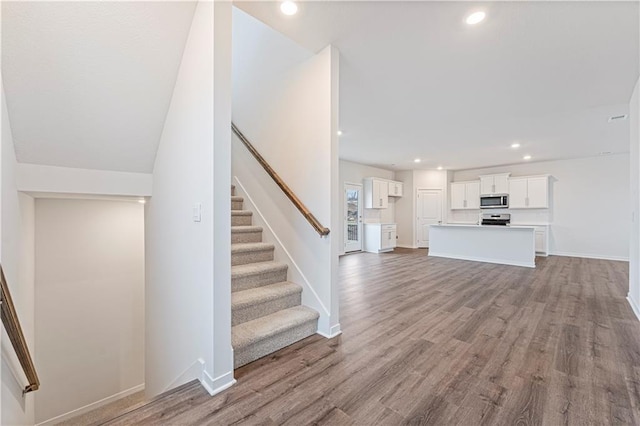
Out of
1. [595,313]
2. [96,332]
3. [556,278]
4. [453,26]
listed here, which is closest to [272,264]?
[453,26]

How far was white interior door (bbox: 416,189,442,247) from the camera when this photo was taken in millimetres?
9086

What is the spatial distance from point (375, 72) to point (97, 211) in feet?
13.8

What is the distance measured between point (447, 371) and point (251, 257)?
6.72 ft

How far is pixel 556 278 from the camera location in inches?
192

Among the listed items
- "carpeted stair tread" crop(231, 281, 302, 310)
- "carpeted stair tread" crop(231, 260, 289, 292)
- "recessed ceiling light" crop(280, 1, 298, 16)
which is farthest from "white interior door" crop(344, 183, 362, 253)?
"recessed ceiling light" crop(280, 1, 298, 16)

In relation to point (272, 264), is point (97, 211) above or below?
above

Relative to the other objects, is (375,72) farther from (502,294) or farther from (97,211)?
(97,211)

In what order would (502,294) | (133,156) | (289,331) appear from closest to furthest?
(289,331) < (133,156) < (502,294)

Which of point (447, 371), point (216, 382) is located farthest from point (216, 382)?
point (447, 371)

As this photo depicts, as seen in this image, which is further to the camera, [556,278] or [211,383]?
[556,278]

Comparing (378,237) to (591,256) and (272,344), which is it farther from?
(272,344)

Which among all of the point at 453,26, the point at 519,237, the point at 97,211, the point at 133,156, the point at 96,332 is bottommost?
the point at 96,332

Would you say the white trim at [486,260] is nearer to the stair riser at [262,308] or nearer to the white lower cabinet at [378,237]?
the white lower cabinet at [378,237]

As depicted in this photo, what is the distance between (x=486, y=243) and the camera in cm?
643
